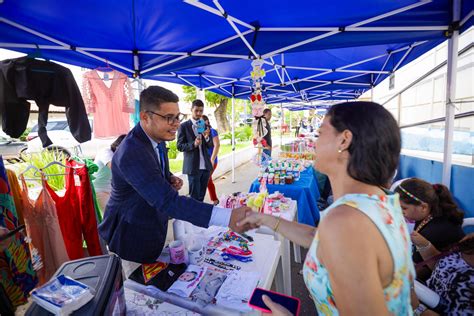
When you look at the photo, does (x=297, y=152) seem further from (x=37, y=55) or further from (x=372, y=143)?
(x=372, y=143)

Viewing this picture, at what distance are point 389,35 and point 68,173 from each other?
3.74 meters

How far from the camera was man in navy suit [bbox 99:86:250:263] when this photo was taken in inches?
57.5

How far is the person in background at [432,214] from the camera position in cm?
192

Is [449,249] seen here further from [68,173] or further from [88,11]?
[88,11]

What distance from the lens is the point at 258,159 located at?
4504 millimetres

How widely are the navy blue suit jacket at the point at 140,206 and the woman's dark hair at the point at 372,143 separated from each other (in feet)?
3.07

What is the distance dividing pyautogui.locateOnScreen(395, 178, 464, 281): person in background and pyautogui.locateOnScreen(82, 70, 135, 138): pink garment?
345cm

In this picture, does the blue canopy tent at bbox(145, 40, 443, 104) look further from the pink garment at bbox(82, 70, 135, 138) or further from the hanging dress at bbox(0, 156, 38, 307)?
the hanging dress at bbox(0, 156, 38, 307)

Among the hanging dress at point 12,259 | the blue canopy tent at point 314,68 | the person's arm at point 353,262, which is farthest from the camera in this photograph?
the blue canopy tent at point 314,68

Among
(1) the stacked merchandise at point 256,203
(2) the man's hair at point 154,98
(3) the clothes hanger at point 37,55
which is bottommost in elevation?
(1) the stacked merchandise at point 256,203

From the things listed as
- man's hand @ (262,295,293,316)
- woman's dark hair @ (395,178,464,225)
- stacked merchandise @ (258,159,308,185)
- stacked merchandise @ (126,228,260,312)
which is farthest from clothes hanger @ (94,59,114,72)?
woman's dark hair @ (395,178,464,225)

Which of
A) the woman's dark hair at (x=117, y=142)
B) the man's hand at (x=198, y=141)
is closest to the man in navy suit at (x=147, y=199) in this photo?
the woman's dark hair at (x=117, y=142)

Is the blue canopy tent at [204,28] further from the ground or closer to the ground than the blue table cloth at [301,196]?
further from the ground

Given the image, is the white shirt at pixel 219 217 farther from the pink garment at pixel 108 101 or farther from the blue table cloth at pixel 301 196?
the pink garment at pixel 108 101
